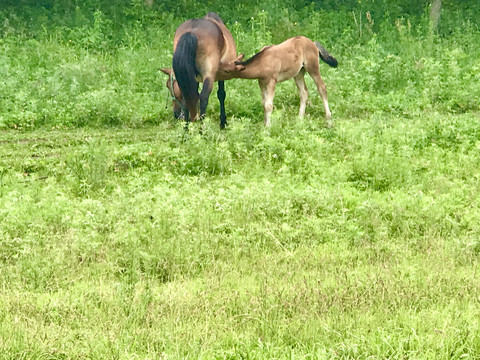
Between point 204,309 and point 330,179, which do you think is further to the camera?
point 330,179

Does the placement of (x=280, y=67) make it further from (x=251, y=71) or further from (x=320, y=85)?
(x=320, y=85)

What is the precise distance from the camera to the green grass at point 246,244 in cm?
446

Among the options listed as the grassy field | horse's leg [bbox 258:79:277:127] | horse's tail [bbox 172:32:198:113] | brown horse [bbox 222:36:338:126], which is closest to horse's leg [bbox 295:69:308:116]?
brown horse [bbox 222:36:338:126]

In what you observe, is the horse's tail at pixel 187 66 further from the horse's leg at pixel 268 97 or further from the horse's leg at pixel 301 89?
the horse's leg at pixel 301 89

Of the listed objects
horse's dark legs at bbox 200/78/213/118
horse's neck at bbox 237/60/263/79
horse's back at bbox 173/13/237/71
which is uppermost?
horse's back at bbox 173/13/237/71

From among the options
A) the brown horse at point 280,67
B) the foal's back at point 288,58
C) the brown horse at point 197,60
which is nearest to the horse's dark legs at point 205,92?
the brown horse at point 197,60

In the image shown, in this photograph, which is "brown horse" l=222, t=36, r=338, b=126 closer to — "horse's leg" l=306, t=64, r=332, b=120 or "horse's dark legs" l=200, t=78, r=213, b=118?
"horse's leg" l=306, t=64, r=332, b=120

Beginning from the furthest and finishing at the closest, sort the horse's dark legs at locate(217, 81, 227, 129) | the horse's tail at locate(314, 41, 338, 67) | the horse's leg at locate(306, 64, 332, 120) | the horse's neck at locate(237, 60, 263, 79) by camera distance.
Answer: the horse's tail at locate(314, 41, 338, 67) → the horse's leg at locate(306, 64, 332, 120) → the horse's dark legs at locate(217, 81, 227, 129) → the horse's neck at locate(237, 60, 263, 79)

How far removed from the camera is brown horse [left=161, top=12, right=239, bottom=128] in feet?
34.2

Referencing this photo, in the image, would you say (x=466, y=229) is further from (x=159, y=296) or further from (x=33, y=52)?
(x=33, y=52)

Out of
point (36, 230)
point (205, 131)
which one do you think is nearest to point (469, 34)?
point (205, 131)

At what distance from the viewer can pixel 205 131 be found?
10.0 m

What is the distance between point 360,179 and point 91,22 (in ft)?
42.1

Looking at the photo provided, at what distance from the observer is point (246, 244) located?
6.56 metres
